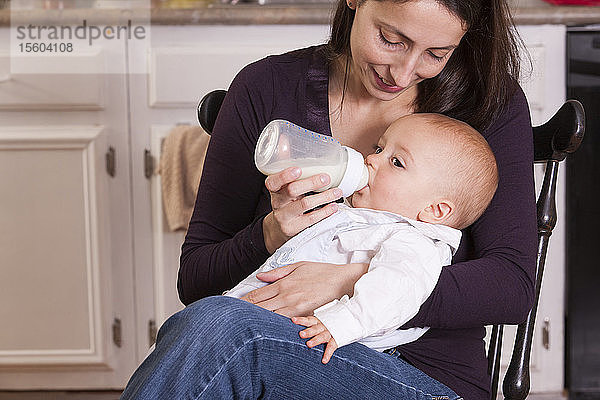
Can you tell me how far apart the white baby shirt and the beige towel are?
973 mm

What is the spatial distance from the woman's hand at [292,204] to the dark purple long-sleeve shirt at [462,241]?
4 cm

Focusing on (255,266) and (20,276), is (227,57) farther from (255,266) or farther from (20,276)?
(255,266)

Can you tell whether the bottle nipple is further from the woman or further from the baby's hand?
the baby's hand

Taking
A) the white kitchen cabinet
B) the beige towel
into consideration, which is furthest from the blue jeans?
the white kitchen cabinet

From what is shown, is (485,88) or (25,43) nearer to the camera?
(485,88)

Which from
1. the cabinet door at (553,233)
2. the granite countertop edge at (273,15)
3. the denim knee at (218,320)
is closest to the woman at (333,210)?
the denim knee at (218,320)

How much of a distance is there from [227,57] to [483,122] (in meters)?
1.03

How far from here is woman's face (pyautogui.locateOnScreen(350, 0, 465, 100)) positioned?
102 centimetres

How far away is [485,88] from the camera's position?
118cm

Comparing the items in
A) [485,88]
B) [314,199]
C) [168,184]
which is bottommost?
[168,184]

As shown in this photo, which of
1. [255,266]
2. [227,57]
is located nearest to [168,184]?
[227,57]

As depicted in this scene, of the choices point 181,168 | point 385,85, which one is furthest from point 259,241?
point 181,168

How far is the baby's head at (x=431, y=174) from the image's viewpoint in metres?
1.06

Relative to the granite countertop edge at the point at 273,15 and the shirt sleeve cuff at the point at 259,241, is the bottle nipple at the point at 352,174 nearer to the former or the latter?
the shirt sleeve cuff at the point at 259,241
